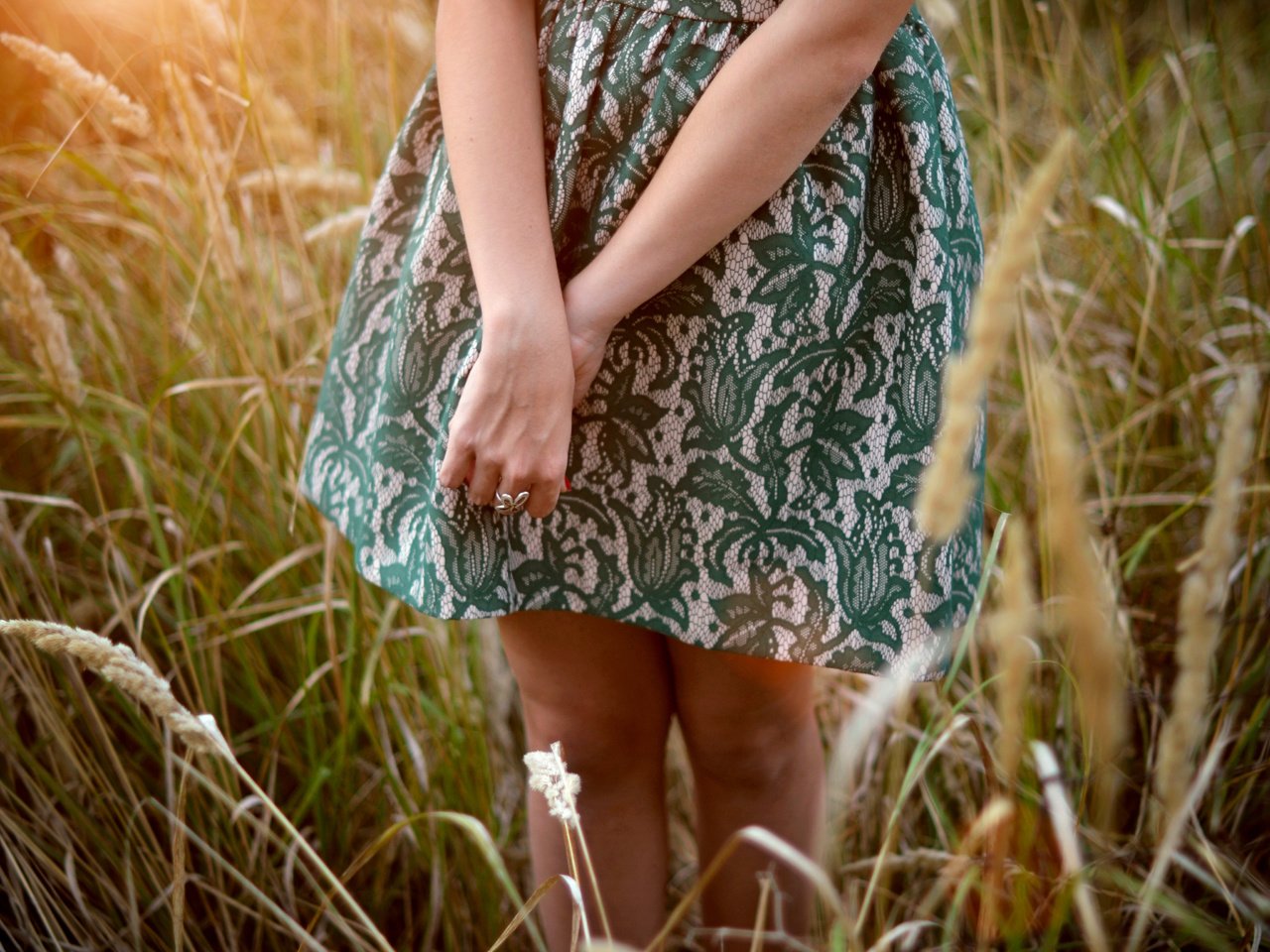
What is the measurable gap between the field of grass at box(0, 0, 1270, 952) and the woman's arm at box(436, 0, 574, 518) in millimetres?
276

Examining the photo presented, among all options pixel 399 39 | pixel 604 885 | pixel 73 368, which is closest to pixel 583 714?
pixel 604 885

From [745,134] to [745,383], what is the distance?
0.55ft

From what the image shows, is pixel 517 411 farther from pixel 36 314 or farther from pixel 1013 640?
pixel 36 314

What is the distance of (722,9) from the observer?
65cm

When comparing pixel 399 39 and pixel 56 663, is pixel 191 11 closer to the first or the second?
pixel 56 663

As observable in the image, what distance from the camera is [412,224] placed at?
0.83m

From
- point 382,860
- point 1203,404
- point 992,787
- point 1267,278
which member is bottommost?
point 382,860

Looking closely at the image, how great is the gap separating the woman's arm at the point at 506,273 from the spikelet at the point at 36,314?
423 millimetres

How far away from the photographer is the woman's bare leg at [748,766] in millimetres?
764

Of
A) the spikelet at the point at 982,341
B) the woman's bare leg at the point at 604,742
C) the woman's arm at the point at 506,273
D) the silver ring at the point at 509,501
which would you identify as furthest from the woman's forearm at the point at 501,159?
the spikelet at the point at 982,341

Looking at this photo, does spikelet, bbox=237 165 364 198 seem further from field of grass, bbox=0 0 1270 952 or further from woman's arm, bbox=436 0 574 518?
woman's arm, bbox=436 0 574 518

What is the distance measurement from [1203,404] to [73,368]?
131 centimetres

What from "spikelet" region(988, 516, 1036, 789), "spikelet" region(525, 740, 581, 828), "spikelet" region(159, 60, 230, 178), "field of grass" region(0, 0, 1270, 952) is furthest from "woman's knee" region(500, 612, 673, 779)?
"spikelet" region(159, 60, 230, 178)

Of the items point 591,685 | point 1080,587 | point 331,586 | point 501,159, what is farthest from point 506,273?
point 331,586
